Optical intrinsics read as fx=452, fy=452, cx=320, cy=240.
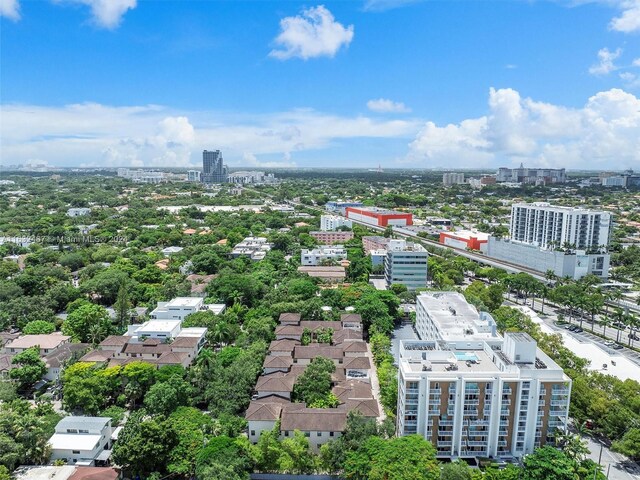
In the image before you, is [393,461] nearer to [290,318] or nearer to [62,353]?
[290,318]

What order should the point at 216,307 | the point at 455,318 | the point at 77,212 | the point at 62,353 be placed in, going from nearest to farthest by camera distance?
the point at 62,353
the point at 455,318
the point at 216,307
the point at 77,212

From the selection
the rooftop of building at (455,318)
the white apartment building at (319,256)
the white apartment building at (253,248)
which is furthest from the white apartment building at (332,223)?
the rooftop of building at (455,318)

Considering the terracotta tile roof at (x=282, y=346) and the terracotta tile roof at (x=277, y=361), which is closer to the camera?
the terracotta tile roof at (x=277, y=361)

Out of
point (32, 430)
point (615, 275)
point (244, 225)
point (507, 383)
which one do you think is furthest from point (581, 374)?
point (244, 225)

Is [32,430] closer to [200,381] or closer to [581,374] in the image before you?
[200,381]

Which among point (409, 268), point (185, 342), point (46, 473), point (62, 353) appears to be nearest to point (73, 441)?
point (46, 473)

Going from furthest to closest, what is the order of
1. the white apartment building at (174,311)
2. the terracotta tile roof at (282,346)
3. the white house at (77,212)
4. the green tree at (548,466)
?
the white house at (77,212) → the white apartment building at (174,311) → the terracotta tile roof at (282,346) → the green tree at (548,466)

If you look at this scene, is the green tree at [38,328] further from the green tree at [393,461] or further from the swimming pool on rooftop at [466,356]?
the swimming pool on rooftop at [466,356]

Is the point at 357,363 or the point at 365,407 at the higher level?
the point at 357,363
